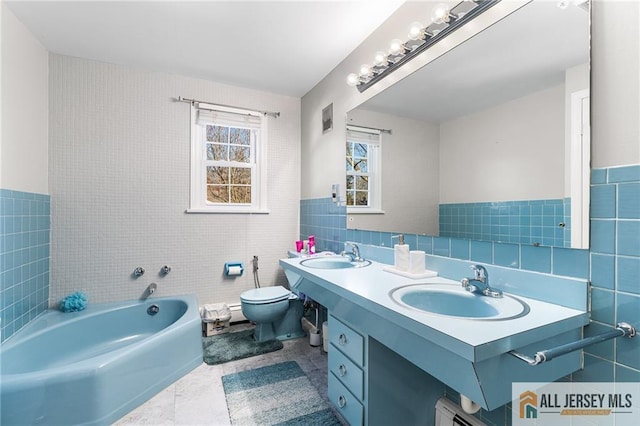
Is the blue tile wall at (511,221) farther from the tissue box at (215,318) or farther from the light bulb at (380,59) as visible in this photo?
the tissue box at (215,318)

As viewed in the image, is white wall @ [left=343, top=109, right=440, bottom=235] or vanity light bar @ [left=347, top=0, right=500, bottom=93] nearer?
vanity light bar @ [left=347, top=0, right=500, bottom=93]

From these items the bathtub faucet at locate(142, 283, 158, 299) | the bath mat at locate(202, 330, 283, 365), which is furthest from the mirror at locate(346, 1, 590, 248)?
the bathtub faucet at locate(142, 283, 158, 299)

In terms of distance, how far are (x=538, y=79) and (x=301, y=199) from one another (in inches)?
92.9

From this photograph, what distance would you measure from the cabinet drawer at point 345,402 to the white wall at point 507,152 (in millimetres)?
1142

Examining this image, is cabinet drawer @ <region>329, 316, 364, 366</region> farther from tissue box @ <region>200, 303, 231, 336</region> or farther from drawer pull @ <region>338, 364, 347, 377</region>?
tissue box @ <region>200, 303, 231, 336</region>

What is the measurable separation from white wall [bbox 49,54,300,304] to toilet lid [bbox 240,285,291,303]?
0.45 meters

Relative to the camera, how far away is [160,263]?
2.67m

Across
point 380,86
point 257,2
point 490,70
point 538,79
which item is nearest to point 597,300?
point 538,79

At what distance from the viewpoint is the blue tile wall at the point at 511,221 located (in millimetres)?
1089

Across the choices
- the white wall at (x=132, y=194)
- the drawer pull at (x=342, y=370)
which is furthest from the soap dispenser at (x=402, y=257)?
the white wall at (x=132, y=194)

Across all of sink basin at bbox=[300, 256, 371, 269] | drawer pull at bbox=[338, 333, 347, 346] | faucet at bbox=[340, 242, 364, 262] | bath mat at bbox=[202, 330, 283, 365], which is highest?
faucet at bbox=[340, 242, 364, 262]

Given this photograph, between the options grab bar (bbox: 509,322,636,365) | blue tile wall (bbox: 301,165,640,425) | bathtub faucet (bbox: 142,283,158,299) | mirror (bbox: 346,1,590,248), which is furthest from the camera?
bathtub faucet (bbox: 142,283,158,299)

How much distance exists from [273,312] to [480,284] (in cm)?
172

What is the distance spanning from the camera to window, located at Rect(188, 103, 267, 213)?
111 inches
